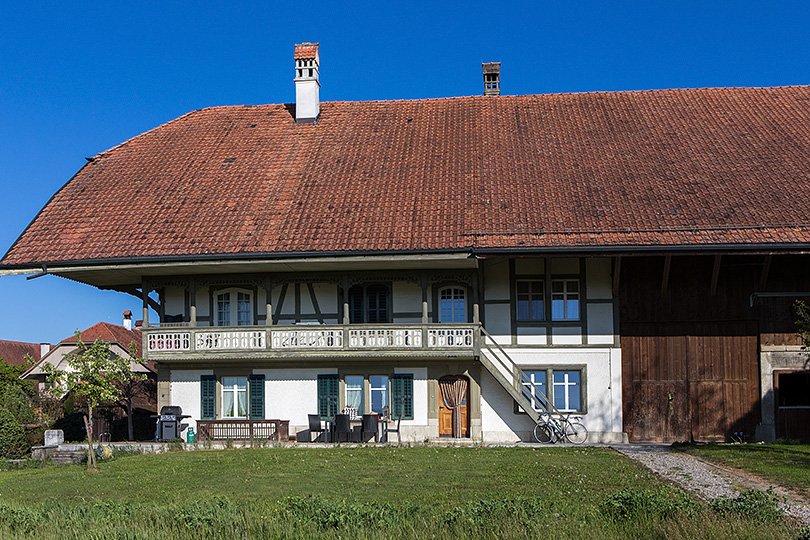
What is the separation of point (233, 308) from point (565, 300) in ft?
33.9

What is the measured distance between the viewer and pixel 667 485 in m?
15.4

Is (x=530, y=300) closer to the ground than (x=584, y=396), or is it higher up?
higher up

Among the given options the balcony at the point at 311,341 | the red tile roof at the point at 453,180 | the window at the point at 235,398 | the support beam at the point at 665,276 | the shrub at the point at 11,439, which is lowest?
the shrub at the point at 11,439

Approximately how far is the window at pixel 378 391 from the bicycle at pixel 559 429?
15.0 feet

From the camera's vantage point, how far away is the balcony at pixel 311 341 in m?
25.8

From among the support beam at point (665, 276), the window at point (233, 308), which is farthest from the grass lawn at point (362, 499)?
the window at point (233, 308)

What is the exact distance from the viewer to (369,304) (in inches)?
1089

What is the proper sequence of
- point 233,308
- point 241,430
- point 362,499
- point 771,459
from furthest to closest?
point 233,308, point 241,430, point 771,459, point 362,499

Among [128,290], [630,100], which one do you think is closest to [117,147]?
[128,290]

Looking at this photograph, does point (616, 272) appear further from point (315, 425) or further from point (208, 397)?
point (208, 397)

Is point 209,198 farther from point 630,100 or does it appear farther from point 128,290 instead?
point 630,100

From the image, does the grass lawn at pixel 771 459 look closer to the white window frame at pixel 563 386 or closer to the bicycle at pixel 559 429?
the bicycle at pixel 559 429

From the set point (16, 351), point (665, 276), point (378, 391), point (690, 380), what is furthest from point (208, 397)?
point (16, 351)

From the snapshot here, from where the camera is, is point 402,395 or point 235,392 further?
point 235,392
